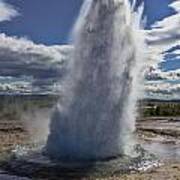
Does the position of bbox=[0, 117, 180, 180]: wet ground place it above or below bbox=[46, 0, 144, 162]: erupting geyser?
below

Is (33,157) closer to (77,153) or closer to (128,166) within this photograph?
(77,153)

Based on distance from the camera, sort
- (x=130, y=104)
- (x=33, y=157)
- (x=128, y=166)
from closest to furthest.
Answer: (x=128, y=166)
(x=33, y=157)
(x=130, y=104)

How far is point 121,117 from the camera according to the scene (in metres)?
27.2

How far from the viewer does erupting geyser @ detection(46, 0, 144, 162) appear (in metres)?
26.6

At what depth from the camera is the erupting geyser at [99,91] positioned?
87.1 ft

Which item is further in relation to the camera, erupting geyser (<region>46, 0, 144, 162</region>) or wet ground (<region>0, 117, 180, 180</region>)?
erupting geyser (<region>46, 0, 144, 162</region>)

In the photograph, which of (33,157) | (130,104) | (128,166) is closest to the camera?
(128,166)

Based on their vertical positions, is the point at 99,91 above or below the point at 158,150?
above

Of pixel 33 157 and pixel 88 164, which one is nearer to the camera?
pixel 88 164

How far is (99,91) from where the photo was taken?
26.6 meters

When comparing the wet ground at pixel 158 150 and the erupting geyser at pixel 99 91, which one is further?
the erupting geyser at pixel 99 91

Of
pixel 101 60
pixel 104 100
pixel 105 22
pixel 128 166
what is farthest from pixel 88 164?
pixel 105 22

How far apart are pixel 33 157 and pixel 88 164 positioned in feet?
9.93

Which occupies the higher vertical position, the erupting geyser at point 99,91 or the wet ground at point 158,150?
the erupting geyser at point 99,91
